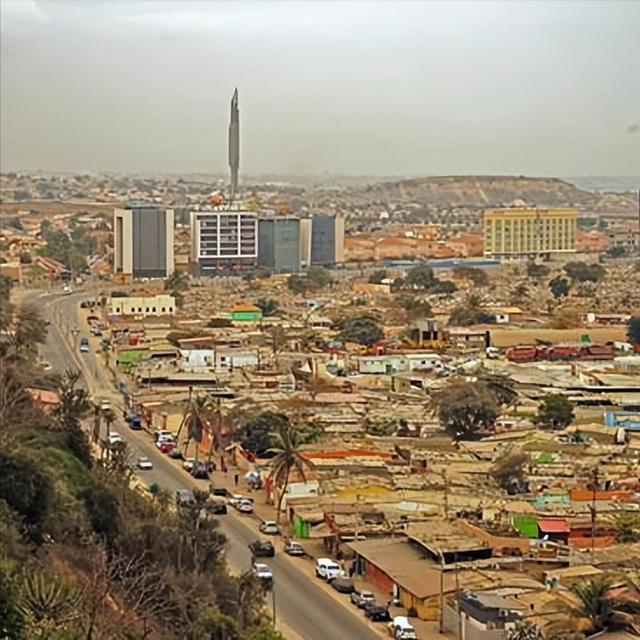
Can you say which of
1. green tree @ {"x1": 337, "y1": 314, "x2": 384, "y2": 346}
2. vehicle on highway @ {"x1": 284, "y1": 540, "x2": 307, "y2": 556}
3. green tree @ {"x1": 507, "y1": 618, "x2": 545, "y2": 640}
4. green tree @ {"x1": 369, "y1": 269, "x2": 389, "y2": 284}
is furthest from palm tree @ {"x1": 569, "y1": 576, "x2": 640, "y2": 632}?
green tree @ {"x1": 369, "y1": 269, "x2": 389, "y2": 284}

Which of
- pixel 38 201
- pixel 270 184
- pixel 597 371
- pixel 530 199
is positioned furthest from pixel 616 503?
pixel 38 201

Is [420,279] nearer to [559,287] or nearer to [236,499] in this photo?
[559,287]

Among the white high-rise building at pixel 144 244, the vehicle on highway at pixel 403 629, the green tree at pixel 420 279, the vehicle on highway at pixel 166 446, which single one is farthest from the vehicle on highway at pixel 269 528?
the white high-rise building at pixel 144 244

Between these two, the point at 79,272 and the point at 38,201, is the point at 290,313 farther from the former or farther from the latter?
the point at 38,201

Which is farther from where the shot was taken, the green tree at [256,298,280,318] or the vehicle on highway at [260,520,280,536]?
the green tree at [256,298,280,318]

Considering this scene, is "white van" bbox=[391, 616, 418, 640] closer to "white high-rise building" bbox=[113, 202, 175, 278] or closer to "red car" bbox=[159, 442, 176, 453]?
"red car" bbox=[159, 442, 176, 453]

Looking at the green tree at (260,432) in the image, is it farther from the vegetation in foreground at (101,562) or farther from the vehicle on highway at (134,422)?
the vegetation in foreground at (101,562)
